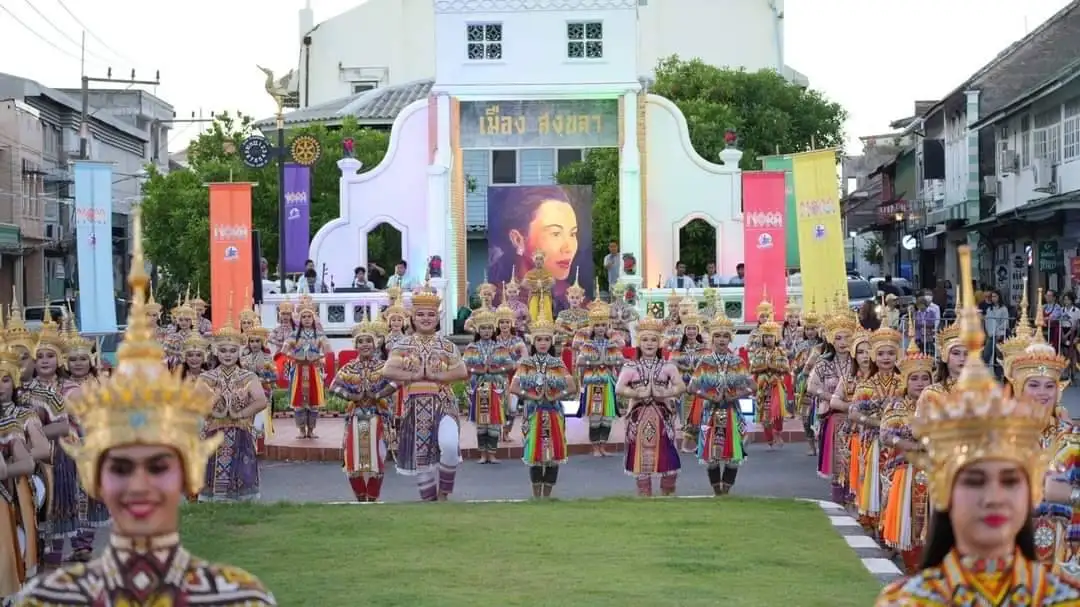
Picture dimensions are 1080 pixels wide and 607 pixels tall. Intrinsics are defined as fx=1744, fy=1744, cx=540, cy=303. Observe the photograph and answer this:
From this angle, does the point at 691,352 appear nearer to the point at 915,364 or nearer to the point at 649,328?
the point at 649,328

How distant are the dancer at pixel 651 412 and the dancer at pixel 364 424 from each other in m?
2.00

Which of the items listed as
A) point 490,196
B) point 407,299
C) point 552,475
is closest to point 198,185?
point 490,196

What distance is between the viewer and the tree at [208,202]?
45062mm

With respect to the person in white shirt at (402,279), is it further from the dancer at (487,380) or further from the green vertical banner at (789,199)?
the dancer at (487,380)

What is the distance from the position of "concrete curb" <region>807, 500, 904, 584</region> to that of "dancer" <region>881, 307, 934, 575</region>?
0.40 ft

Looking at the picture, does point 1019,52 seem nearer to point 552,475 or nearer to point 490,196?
point 490,196

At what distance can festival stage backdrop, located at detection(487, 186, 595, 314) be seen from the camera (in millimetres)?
34844

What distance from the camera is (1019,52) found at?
146ft

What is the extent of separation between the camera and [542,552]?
11.1 m

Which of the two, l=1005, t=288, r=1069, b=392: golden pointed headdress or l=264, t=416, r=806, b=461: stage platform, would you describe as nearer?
l=1005, t=288, r=1069, b=392: golden pointed headdress

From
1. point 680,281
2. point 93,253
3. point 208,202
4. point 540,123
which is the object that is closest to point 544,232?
point 540,123

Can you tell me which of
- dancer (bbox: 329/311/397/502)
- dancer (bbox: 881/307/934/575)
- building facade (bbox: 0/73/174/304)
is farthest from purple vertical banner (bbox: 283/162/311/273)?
dancer (bbox: 881/307/934/575)

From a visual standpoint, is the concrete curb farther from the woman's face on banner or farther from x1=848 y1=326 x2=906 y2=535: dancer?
the woman's face on banner

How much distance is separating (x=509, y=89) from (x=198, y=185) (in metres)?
14.7
